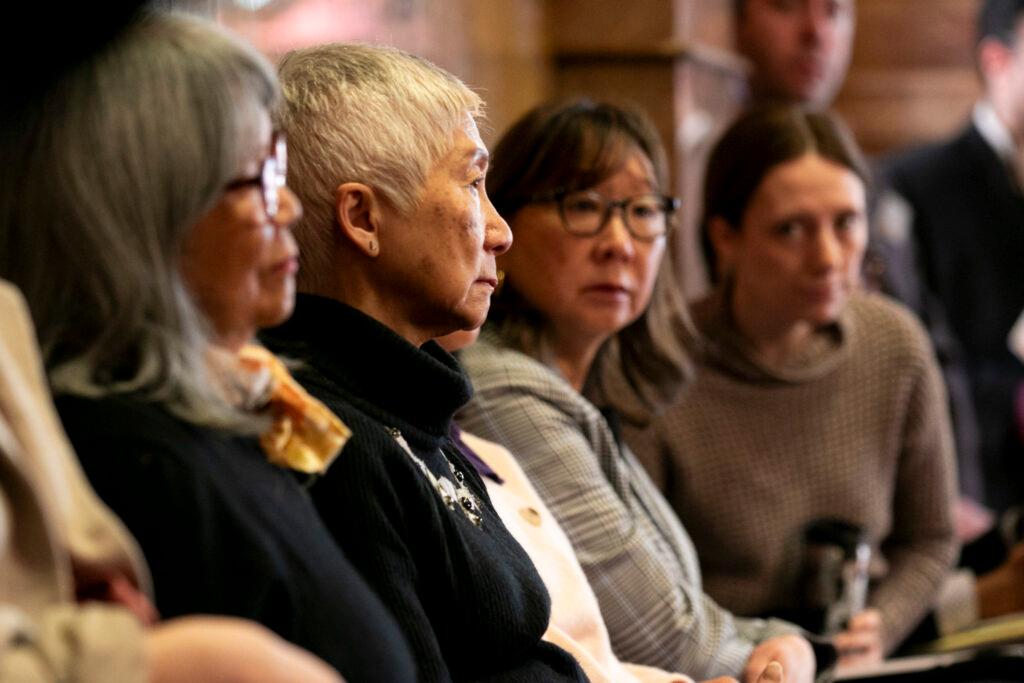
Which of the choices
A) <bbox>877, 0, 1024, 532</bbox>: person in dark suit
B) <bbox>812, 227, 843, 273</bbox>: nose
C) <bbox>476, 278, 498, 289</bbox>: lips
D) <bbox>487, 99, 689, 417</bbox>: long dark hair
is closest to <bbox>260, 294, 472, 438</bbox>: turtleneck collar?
<bbox>476, 278, 498, 289</bbox>: lips

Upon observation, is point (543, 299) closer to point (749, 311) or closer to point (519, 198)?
point (519, 198)

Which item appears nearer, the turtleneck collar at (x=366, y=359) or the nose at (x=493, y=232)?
the turtleneck collar at (x=366, y=359)

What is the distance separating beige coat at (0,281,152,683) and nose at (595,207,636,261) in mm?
1411

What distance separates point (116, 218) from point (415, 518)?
467mm

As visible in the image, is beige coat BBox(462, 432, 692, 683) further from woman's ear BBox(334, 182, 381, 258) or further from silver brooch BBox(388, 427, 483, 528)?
woman's ear BBox(334, 182, 381, 258)

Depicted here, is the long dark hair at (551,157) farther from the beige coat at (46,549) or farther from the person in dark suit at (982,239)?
the person in dark suit at (982,239)

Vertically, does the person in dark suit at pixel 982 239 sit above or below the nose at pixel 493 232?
below

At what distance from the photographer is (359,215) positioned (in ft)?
5.34

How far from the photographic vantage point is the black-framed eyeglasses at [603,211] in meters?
2.38

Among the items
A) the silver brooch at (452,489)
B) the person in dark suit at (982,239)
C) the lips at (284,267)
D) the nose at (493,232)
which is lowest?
the person in dark suit at (982,239)

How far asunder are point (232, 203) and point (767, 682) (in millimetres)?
1212

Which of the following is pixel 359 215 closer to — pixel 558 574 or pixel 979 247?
pixel 558 574

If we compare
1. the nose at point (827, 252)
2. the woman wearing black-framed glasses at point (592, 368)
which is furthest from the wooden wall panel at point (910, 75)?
the woman wearing black-framed glasses at point (592, 368)

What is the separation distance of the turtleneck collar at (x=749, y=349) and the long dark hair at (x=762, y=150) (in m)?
0.18
